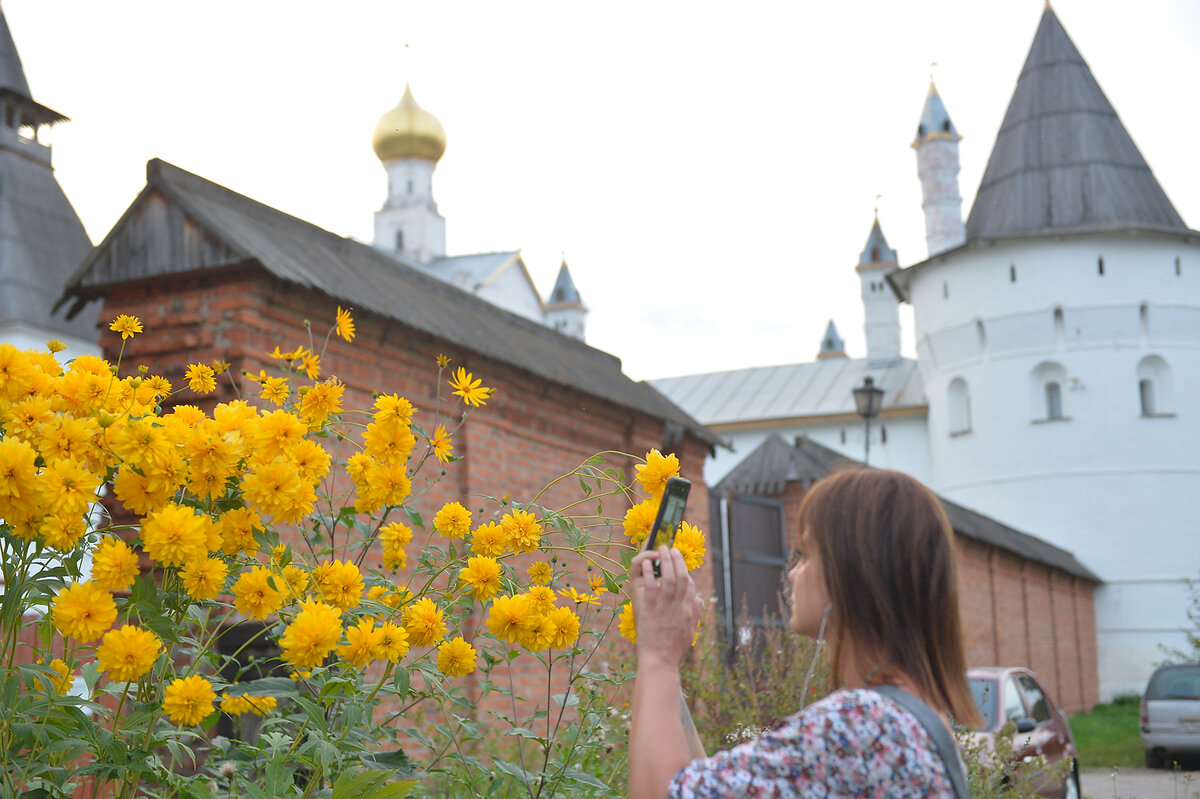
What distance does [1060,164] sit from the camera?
108ft

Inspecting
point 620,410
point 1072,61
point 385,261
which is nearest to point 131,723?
point 385,261

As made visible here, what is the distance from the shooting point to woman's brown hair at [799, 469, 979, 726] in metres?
1.79

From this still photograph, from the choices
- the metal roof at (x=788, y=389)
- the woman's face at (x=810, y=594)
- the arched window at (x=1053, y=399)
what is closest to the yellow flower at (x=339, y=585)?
the woman's face at (x=810, y=594)

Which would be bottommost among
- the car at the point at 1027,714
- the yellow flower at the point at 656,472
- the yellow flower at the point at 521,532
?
the car at the point at 1027,714

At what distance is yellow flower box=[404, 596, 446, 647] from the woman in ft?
2.79

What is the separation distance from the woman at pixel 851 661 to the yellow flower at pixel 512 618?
658mm

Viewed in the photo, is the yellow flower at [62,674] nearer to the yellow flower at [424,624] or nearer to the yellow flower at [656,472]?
the yellow flower at [424,624]

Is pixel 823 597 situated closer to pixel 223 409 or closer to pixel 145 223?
pixel 223 409

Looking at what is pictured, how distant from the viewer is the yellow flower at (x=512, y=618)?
254 cm

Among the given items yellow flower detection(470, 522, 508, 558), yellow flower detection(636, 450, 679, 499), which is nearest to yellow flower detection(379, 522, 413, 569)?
yellow flower detection(470, 522, 508, 558)

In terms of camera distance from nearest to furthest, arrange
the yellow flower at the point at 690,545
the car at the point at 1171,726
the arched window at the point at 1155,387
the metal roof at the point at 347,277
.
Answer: the yellow flower at the point at 690,545, the metal roof at the point at 347,277, the car at the point at 1171,726, the arched window at the point at 1155,387

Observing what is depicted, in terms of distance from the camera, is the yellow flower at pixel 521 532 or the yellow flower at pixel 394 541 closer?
the yellow flower at pixel 521 532

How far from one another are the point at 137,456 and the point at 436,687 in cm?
98

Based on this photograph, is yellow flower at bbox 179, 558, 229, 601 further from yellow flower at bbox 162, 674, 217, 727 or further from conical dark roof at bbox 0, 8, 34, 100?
conical dark roof at bbox 0, 8, 34, 100
